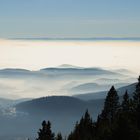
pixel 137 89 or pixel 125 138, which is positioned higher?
pixel 137 89

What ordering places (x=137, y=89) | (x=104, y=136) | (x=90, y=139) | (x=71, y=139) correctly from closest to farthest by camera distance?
(x=104, y=136), (x=90, y=139), (x=71, y=139), (x=137, y=89)

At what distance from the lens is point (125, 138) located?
116 feet

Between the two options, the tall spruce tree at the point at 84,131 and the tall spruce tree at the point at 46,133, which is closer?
the tall spruce tree at the point at 46,133

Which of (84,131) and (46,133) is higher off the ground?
(84,131)

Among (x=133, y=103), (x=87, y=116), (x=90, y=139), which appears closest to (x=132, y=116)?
(x=90, y=139)

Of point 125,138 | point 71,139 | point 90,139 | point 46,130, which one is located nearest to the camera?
point 125,138

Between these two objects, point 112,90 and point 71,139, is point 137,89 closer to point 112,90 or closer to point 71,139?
point 112,90

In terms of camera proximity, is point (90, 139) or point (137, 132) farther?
point (90, 139)

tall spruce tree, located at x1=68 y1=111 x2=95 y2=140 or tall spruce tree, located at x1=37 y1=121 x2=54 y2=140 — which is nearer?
tall spruce tree, located at x1=37 y1=121 x2=54 y2=140

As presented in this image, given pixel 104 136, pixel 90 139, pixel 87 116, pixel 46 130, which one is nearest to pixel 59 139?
pixel 46 130

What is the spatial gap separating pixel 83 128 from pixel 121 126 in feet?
82.8

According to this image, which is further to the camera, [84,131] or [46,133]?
[84,131]

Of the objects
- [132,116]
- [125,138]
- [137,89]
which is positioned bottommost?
[125,138]

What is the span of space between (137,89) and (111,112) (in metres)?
5.76
